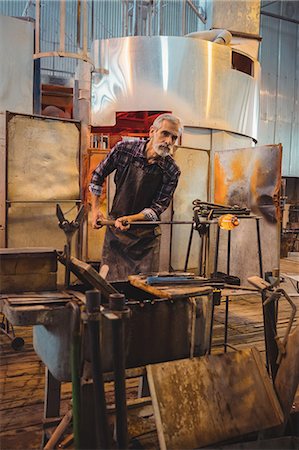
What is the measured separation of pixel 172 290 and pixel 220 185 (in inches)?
120

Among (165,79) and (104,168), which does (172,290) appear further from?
(165,79)

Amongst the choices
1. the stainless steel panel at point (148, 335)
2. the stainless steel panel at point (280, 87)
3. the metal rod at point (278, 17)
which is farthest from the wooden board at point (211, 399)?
the metal rod at point (278, 17)

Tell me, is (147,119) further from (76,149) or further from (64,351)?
(64,351)

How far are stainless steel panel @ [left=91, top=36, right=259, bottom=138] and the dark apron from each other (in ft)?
10.8

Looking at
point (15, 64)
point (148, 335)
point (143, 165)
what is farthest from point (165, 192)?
point (15, 64)

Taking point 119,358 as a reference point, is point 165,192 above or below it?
above

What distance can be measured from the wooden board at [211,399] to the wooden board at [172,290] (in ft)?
0.88

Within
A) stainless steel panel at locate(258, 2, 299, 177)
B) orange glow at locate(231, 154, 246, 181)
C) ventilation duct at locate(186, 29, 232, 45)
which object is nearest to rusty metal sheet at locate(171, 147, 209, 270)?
orange glow at locate(231, 154, 246, 181)

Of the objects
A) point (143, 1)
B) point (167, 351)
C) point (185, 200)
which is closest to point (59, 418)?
point (167, 351)

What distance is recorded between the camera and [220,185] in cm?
463

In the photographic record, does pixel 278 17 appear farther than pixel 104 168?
Yes

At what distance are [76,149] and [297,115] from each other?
782 cm

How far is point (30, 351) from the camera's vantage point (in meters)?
2.93

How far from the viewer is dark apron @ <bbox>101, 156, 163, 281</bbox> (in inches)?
108
